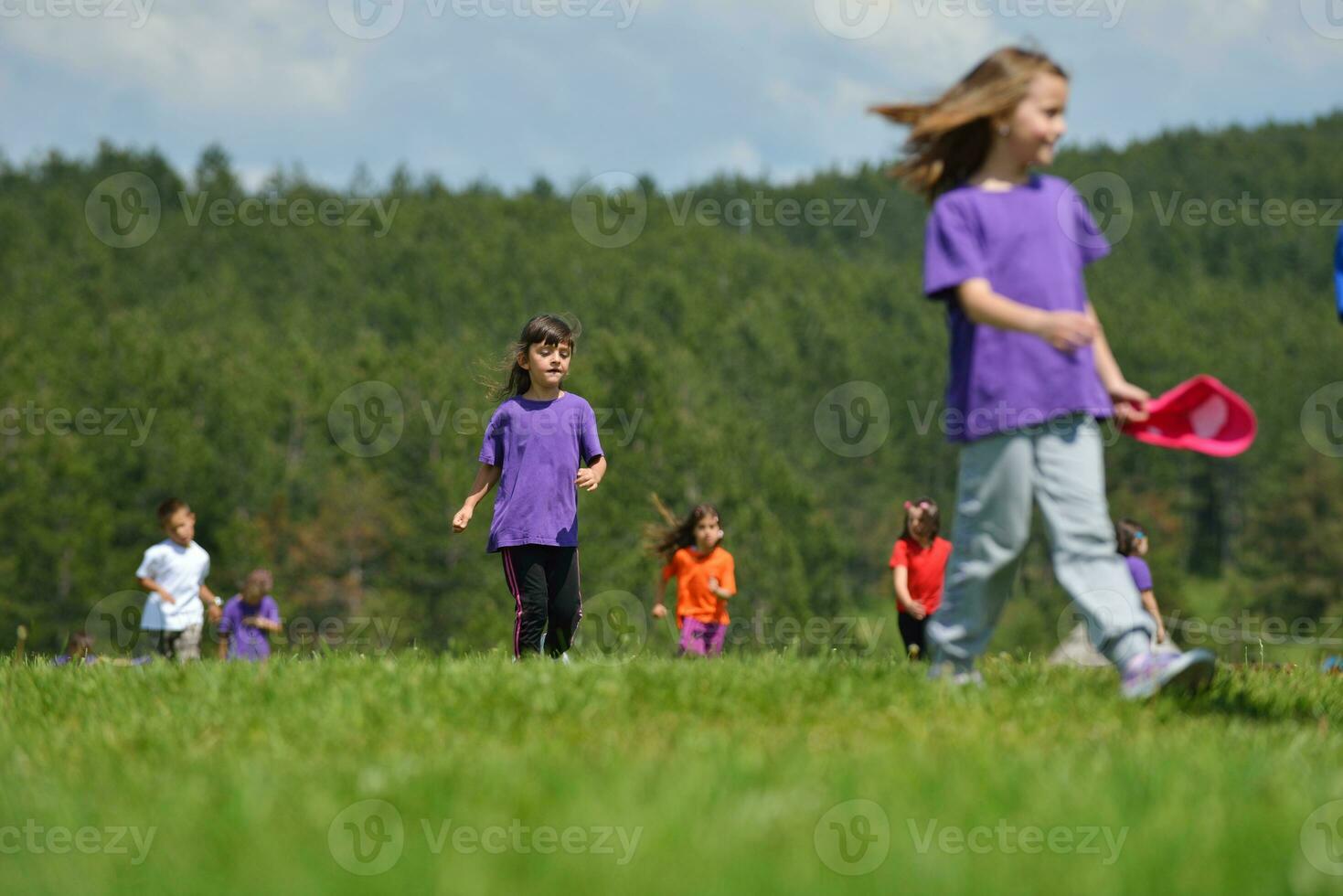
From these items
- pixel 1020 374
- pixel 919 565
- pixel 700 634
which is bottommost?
pixel 700 634

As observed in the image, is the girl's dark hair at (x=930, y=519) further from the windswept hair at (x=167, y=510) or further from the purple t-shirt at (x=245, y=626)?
the windswept hair at (x=167, y=510)

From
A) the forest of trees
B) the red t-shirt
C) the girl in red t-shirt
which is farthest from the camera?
the forest of trees

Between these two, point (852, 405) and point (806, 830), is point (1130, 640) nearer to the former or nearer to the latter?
point (806, 830)

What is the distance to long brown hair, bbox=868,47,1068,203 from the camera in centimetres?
592

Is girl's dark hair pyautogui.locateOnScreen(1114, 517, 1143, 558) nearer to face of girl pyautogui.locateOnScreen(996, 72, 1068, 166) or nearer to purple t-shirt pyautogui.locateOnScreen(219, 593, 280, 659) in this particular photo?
face of girl pyautogui.locateOnScreen(996, 72, 1068, 166)

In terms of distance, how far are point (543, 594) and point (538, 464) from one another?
0.80m

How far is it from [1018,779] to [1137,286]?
167 metres

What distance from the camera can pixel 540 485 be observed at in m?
8.61

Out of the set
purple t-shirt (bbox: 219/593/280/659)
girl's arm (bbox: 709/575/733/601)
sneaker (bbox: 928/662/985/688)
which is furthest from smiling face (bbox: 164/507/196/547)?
sneaker (bbox: 928/662/985/688)

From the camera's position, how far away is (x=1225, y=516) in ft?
379

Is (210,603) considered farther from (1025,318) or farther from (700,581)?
(1025,318)

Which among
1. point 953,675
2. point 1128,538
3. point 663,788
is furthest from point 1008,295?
point 1128,538

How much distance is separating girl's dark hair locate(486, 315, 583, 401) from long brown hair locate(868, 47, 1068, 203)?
9.26ft

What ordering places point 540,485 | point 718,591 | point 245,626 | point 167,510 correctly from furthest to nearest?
1. point 245,626
2. point 167,510
3. point 718,591
4. point 540,485
